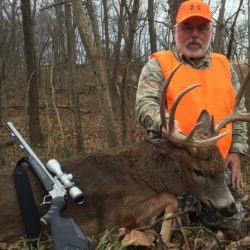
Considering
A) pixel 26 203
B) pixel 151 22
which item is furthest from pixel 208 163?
pixel 151 22

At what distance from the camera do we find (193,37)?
523cm

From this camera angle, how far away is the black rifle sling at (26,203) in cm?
421

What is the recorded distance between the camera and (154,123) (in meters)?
4.83

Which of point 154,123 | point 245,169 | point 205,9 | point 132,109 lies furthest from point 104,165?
point 132,109

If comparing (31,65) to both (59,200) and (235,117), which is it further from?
(59,200)

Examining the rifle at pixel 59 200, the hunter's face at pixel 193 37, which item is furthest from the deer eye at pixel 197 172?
the hunter's face at pixel 193 37

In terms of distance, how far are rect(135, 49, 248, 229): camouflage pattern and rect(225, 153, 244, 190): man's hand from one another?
0.16 feet

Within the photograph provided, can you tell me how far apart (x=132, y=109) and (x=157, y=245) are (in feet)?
19.5

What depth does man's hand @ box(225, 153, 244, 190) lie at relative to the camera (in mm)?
5090

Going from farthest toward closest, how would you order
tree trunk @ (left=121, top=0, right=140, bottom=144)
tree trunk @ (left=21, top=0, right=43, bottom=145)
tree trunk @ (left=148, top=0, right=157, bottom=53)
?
tree trunk @ (left=21, top=0, right=43, bottom=145) < tree trunk @ (left=148, top=0, right=157, bottom=53) < tree trunk @ (left=121, top=0, right=140, bottom=144)

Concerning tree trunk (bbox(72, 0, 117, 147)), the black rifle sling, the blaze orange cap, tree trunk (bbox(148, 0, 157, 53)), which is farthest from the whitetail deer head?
tree trunk (bbox(148, 0, 157, 53))

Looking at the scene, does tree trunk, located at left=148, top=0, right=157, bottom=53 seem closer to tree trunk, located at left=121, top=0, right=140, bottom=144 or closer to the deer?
tree trunk, located at left=121, top=0, right=140, bottom=144

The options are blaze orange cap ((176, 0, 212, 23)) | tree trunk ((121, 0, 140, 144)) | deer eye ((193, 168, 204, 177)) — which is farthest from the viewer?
tree trunk ((121, 0, 140, 144))

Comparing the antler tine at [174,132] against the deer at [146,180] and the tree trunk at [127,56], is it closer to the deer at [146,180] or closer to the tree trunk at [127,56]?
the deer at [146,180]
